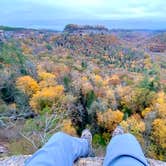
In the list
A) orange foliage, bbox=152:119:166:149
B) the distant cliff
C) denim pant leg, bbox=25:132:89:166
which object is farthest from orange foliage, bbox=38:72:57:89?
the distant cliff

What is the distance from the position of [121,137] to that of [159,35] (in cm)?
9367

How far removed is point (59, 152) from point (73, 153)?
0.40 m

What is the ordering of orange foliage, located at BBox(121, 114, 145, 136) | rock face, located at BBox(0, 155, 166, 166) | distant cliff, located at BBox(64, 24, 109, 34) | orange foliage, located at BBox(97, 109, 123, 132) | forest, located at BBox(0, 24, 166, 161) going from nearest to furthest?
rock face, located at BBox(0, 155, 166, 166) < forest, located at BBox(0, 24, 166, 161) < orange foliage, located at BBox(121, 114, 145, 136) < orange foliage, located at BBox(97, 109, 123, 132) < distant cliff, located at BBox(64, 24, 109, 34)

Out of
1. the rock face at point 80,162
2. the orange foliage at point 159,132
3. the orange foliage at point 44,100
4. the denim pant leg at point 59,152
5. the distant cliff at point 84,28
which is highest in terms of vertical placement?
the denim pant leg at point 59,152

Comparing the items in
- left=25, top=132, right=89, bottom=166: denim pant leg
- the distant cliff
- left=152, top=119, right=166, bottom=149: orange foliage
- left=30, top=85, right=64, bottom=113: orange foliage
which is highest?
left=25, top=132, right=89, bottom=166: denim pant leg

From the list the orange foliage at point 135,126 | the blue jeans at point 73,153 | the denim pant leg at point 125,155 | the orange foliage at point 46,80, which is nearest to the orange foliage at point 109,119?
the orange foliage at point 135,126

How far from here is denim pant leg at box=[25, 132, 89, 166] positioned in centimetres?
253

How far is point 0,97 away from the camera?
20156 mm

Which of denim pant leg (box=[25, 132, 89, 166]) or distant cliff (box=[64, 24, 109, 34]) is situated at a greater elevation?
denim pant leg (box=[25, 132, 89, 166])

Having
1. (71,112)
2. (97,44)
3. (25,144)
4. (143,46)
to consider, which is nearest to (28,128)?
(25,144)

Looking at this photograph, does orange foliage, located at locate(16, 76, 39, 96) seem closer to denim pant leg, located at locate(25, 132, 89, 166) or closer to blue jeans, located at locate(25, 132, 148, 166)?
denim pant leg, located at locate(25, 132, 89, 166)

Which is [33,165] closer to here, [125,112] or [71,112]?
[71,112]

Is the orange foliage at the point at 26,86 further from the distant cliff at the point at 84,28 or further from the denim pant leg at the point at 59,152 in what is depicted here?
the distant cliff at the point at 84,28

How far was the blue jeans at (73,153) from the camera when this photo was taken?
2.53 m
